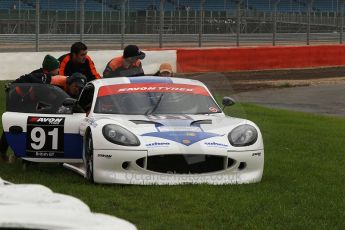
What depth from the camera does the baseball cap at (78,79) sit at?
11.9 metres

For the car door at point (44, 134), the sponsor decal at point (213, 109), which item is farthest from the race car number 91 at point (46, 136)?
the sponsor decal at point (213, 109)

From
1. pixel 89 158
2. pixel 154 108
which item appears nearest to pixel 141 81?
pixel 154 108

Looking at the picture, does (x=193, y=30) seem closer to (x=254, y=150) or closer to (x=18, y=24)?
(x=18, y=24)

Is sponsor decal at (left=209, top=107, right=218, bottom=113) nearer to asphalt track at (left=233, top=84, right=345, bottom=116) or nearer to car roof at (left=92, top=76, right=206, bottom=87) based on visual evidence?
car roof at (left=92, top=76, right=206, bottom=87)

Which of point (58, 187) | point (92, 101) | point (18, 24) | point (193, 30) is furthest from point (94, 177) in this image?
point (193, 30)

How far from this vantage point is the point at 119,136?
32.3 ft

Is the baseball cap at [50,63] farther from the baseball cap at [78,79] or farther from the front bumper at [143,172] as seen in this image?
the front bumper at [143,172]

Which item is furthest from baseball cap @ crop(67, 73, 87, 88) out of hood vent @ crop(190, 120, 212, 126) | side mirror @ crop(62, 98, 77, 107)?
hood vent @ crop(190, 120, 212, 126)

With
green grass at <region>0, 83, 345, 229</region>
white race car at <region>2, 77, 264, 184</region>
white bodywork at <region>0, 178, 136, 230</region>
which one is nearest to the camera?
white bodywork at <region>0, 178, 136, 230</region>

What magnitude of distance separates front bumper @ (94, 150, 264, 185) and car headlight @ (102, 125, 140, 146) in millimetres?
103

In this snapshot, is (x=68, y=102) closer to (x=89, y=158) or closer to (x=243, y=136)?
(x=89, y=158)

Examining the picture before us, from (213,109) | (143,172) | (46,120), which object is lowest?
(143,172)

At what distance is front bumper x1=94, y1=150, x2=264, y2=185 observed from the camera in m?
9.76

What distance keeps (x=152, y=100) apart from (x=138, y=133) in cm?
111
